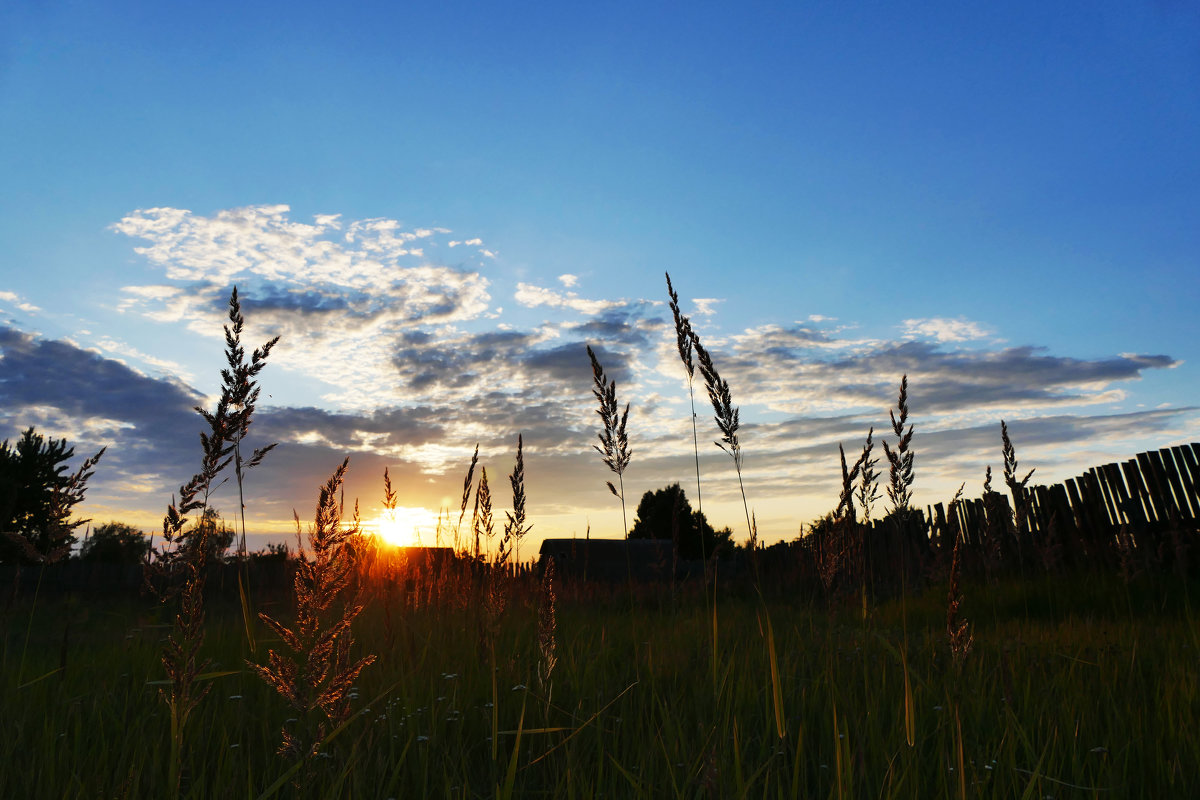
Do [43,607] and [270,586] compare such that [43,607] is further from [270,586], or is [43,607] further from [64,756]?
[64,756]

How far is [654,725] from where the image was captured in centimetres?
283

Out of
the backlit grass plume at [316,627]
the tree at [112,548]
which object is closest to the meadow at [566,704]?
the backlit grass plume at [316,627]

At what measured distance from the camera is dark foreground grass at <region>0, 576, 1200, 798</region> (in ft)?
7.57

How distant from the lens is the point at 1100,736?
3.03 m

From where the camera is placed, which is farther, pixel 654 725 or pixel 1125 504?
pixel 1125 504

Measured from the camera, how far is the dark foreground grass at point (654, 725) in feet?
7.57

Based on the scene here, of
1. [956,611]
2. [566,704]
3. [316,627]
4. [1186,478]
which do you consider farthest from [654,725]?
[1186,478]

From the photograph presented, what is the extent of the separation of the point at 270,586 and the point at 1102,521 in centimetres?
1494

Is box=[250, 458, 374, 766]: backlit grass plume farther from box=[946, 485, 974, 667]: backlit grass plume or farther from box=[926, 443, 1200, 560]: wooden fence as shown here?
box=[926, 443, 1200, 560]: wooden fence

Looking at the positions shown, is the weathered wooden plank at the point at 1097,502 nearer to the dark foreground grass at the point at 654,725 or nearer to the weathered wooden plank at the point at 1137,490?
the weathered wooden plank at the point at 1137,490

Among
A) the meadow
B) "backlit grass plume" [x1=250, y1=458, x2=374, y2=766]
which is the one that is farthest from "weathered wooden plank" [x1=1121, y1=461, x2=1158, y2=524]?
"backlit grass plume" [x1=250, y1=458, x2=374, y2=766]

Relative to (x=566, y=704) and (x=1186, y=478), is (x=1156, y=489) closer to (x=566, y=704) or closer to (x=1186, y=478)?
(x=1186, y=478)

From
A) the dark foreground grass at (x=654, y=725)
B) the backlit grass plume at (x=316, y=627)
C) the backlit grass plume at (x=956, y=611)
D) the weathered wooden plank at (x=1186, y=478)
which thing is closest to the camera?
the backlit grass plume at (x=316, y=627)

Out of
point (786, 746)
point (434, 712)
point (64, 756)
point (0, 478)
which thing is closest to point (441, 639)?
point (434, 712)
